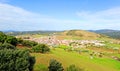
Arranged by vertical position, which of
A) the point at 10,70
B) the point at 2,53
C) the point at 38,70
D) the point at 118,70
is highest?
the point at 2,53

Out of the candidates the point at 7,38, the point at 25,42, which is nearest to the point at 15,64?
→ the point at 7,38

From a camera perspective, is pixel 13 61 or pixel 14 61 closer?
pixel 13 61

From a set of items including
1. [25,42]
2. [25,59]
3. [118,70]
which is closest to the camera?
[25,59]

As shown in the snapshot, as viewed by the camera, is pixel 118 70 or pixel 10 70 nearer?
pixel 10 70

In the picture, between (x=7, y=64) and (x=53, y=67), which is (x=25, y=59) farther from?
(x=53, y=67)

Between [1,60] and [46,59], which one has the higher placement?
[1,60]

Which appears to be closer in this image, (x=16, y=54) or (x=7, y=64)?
(x=7, y=64)

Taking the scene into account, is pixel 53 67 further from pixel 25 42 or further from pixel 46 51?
pixel 25 42

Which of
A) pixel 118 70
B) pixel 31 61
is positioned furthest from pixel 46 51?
pixel 31 61

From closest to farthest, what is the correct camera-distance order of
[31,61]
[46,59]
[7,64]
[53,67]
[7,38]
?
[7,64]
[31,61]
[53,67]
[46,59]
[7,38]
